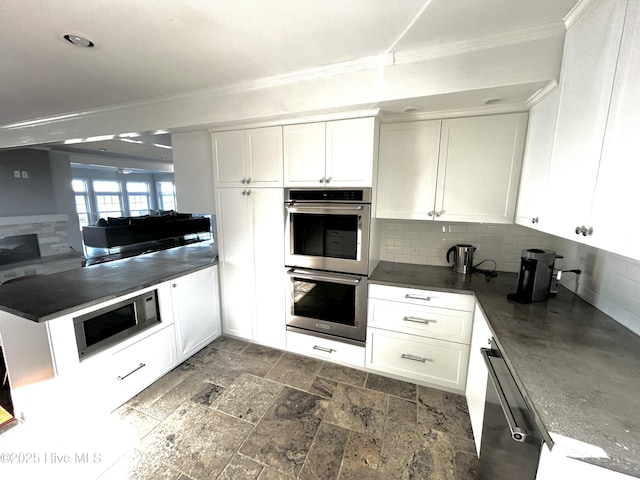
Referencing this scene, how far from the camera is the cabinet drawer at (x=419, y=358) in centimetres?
197

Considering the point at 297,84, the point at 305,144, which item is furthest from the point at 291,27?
the point at 305,144

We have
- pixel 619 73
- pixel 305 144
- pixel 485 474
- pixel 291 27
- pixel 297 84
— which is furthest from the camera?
pixel 305 144

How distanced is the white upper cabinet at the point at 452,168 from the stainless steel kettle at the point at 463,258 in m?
0.32

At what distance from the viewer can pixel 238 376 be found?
7.34 feet

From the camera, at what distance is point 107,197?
362 inches

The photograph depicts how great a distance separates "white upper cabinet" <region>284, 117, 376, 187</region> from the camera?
1.96m

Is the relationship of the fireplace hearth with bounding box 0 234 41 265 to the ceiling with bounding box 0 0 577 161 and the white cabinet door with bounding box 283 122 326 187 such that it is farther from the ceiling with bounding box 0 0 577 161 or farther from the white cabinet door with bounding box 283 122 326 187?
the white cabinet door with bounding box 283 122 326 187

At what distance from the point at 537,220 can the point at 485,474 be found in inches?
55.6

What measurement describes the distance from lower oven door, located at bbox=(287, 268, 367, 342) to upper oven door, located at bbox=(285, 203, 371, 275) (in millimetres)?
85

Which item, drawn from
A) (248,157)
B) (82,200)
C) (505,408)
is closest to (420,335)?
(505,408)

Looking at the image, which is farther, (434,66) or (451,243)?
(451,243)

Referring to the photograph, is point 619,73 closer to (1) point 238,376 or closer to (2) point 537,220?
(2) point 537,220

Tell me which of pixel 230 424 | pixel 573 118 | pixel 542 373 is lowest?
pixel 230 424

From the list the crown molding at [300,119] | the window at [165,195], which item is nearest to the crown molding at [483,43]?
the crown molding at [300,119]
